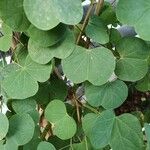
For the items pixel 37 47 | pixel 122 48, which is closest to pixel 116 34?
pixel 122 48

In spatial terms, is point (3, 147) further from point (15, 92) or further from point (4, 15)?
point (4, 15)

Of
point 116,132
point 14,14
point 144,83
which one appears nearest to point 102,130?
point 116,132

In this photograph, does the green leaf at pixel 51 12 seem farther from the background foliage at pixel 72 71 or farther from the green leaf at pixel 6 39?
the green leaf at pixel 6 39

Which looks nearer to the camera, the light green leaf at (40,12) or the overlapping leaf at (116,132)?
the light green leaf at (40,12)

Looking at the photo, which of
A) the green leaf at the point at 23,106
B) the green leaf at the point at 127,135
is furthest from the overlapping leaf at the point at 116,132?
the green leaf at the point at 23,106

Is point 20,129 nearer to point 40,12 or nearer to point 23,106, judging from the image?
point 23,106

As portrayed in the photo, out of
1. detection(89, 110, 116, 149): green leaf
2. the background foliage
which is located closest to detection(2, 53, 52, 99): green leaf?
the background foliage

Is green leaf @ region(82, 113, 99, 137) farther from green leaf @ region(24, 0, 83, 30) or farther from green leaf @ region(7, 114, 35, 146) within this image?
green leaf @ region(24, 0, 83, 30)

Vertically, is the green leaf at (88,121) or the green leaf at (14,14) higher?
the green leaf at (14,14)
